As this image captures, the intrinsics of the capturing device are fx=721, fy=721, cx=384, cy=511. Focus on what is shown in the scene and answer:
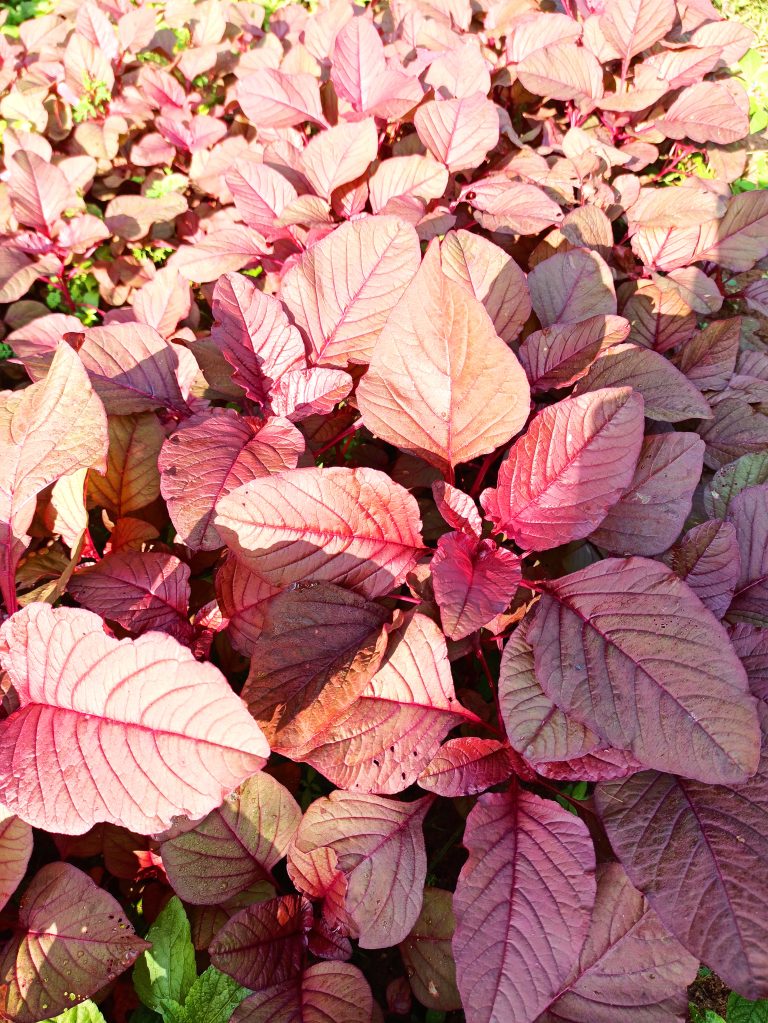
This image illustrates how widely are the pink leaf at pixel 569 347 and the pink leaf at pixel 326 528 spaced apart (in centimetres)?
45

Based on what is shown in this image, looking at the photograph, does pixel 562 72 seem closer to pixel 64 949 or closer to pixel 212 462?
pixel 212 462

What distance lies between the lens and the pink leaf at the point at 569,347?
142cm

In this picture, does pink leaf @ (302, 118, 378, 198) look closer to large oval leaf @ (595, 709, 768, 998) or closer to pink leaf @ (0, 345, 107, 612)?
pink leaf @ (0, 345, 107, 612)

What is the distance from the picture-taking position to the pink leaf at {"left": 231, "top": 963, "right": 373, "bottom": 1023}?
1.08m

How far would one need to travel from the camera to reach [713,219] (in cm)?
188

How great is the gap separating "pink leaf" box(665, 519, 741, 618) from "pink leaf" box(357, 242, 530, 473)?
0.38 m

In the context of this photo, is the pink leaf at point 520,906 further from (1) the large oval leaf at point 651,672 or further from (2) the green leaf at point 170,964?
(2) the green leaf at point 170,964

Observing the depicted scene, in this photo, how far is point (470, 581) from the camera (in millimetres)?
1126

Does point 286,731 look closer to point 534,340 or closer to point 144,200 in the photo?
point 534,340

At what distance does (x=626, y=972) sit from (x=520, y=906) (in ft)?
0.82

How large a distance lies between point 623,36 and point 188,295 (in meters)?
1.62

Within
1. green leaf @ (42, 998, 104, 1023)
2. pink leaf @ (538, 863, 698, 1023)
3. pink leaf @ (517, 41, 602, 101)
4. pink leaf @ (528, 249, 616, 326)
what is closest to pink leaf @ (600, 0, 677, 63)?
pink leaf @ (517, 41, 602, 101)

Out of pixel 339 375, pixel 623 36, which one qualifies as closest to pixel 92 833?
pixel 339 375

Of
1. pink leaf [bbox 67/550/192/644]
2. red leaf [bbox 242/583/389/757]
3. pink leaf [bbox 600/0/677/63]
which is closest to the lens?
red leaf [bbox 242/583/389/757]
